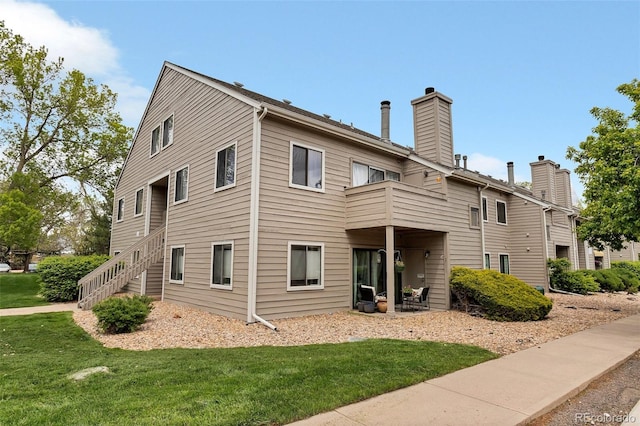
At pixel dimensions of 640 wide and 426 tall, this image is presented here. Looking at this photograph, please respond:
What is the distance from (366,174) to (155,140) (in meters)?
10.3

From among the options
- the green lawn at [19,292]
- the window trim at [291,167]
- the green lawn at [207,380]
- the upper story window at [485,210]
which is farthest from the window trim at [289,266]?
the green lawn at [19,292]

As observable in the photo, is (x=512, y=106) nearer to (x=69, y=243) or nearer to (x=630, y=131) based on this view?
(x=630, y=131)

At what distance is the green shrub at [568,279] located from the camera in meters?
18.2

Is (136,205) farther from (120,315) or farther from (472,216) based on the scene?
(472,216)

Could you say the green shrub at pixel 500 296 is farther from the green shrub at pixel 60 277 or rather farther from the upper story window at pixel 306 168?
the green shrub at pixel 60 277

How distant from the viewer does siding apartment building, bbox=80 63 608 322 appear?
9.77 meters

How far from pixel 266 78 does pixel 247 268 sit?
41.8 ft

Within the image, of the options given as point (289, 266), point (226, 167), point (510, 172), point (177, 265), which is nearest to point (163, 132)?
point (177, 265)

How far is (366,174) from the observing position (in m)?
12.5

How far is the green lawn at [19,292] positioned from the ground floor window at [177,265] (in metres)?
5.21

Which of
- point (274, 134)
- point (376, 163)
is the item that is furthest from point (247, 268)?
point (376, 163)

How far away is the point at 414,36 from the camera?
46.5 ft

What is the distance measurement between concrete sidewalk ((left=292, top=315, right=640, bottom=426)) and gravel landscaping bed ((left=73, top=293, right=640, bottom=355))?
89 cm

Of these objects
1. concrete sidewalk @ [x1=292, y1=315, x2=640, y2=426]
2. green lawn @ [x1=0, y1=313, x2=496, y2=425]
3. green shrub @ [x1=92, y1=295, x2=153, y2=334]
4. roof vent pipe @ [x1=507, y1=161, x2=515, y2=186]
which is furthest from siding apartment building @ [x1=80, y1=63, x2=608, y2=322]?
roof vent pipe @ [x1=507, y1=161, x2=515, y2=186]
